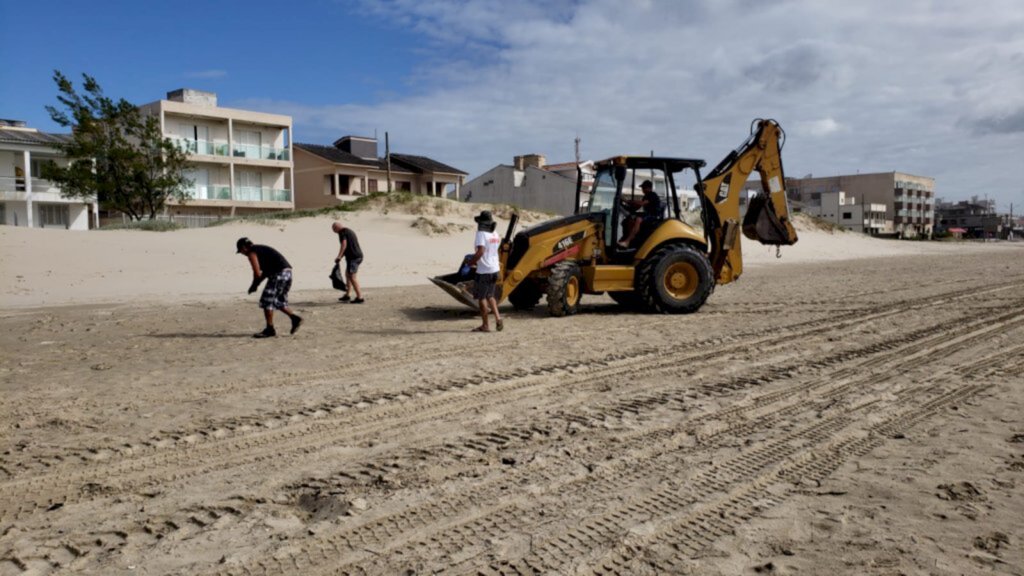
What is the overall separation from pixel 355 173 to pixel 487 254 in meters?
40.0

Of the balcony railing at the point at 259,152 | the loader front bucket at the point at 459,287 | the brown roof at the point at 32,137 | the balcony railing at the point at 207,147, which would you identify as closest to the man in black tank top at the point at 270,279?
the loader front bucket at the point at 459,287

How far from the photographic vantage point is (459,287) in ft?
36.6

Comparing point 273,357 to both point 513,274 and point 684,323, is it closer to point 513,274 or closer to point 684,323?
point 513,274

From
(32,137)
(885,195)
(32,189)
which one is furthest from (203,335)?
(885,195)

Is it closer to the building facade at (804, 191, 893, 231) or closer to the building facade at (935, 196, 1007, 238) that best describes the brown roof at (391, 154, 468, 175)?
the building facade at (804, 191, 893, 231)

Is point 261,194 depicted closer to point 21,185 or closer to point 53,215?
point 53,215

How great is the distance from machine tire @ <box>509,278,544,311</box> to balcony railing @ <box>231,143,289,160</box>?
1365 inches

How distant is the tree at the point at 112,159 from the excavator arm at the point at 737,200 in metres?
24.1

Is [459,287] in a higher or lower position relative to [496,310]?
higher

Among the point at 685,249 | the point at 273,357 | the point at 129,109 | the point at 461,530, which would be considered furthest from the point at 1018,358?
the point at 129,109

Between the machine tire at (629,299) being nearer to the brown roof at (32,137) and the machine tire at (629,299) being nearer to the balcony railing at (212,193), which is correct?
the brown roof at (32,137)

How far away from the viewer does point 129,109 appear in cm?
2945

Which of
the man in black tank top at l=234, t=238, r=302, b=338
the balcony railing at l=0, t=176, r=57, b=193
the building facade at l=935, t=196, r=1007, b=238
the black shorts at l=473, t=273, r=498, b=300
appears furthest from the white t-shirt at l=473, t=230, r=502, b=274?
the building facade at l=935, t=196, r=1007, b=238

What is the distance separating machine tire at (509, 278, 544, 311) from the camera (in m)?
12.4
